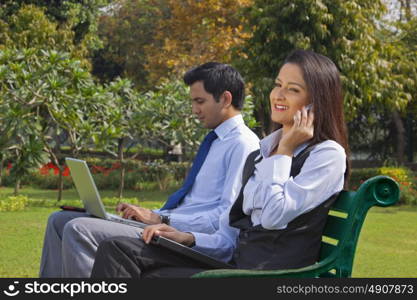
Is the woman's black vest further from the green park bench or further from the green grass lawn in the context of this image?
the green grass lawn

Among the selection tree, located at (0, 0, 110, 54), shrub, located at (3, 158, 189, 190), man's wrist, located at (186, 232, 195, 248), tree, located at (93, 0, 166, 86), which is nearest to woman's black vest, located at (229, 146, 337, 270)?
man's wrist, located at (186, 232, 195, 248)

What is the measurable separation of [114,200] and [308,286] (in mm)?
10435

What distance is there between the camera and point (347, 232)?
2689 mm

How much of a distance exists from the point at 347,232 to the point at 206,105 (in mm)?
1460

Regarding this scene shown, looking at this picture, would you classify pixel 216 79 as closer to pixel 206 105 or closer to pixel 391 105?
pixel 206 105

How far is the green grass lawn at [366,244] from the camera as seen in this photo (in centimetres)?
659

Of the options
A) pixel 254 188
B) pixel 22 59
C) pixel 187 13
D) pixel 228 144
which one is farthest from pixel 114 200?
pixel 187 13

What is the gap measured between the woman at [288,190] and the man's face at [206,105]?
877 mm

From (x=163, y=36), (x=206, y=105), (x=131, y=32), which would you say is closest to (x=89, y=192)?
(x=206, y=105)

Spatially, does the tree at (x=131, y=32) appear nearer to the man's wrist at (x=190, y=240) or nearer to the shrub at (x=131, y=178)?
the shrub at (x=131, y=178)

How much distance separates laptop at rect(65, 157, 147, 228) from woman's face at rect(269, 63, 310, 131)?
87 cm

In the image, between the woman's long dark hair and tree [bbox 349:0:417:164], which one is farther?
tree [bbox 349:0:417:164]

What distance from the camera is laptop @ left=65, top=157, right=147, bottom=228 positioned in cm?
338

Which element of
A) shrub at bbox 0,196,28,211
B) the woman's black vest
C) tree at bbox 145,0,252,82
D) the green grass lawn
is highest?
tree at bbox 145,0,252,82
